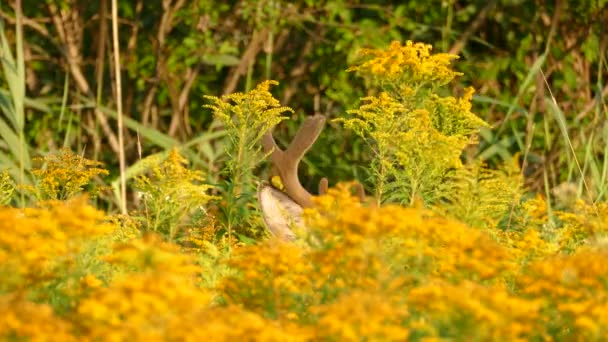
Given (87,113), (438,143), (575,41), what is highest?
(438,143)

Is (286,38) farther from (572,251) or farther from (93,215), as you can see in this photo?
(93,215)

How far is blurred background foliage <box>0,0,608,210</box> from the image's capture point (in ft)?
27.3

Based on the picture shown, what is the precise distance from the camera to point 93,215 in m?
2.80

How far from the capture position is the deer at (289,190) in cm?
439

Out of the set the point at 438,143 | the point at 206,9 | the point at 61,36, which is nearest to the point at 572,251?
the point at 438,143

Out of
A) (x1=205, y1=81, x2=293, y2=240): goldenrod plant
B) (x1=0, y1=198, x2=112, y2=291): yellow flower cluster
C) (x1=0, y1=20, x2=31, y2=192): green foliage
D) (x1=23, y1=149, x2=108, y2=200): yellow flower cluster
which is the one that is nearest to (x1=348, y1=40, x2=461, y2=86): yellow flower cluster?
(x1=205, y1=81, x2=293, y2=240): goldenrod plant

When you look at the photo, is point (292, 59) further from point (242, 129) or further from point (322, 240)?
point (322, 240)

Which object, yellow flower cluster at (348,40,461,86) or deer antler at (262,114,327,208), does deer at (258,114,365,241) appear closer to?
deer antler at (262,114,327,208)

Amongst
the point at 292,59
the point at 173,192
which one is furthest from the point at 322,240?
the point at 292,59

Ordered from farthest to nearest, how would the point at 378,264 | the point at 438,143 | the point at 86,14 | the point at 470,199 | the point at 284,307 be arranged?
the point at 86,14
the point at 438,143
the point at 470,199
the point at 284,307
the point at 378,264

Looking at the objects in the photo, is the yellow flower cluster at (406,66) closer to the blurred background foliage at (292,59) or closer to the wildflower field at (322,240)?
the wildflower field at (322,240)

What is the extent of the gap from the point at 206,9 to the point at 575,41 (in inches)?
92.1

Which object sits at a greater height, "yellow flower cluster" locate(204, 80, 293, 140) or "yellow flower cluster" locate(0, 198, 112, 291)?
"yellow flower cluster" locate(0, 198, 112, 291)

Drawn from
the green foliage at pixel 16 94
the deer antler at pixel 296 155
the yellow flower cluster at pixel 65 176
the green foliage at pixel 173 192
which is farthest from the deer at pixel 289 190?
the green foliage at pixel 16 94
